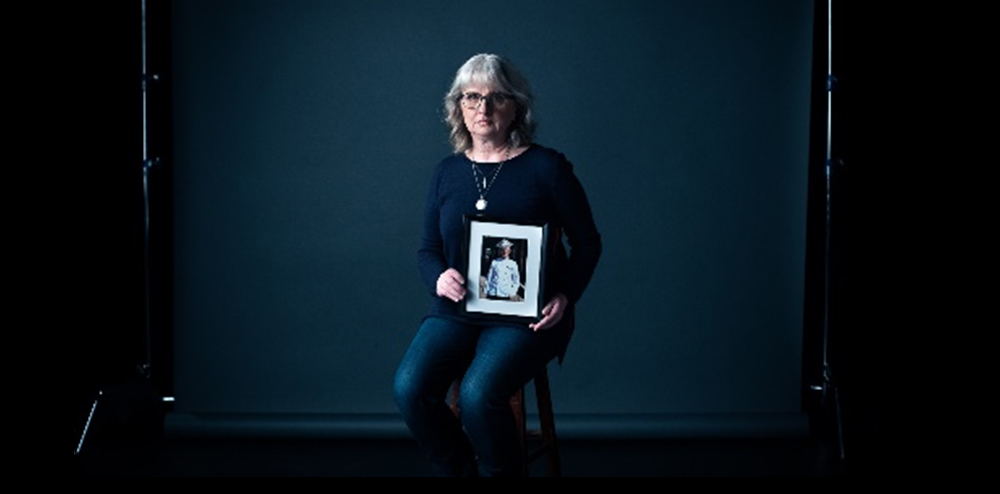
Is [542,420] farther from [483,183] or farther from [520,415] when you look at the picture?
[483,183]

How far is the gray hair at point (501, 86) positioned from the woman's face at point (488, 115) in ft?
0.06

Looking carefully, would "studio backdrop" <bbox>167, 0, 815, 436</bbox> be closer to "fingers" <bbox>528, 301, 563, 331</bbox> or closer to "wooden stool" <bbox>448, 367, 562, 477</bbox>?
"wooden stool" <bbox>448, 367, 562, 477</bbox>

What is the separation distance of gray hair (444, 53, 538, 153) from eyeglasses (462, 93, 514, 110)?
20 millimetres

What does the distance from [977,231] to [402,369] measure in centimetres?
209

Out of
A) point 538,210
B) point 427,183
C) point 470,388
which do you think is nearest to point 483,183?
point 538,210

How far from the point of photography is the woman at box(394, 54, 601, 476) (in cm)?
275

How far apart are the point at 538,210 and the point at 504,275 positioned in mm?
205

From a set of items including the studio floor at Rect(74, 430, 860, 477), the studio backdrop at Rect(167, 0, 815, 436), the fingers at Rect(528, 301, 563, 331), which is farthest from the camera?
the studio backdrop at Rect(167, 0, 815, 436)

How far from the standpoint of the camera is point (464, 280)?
2.91m

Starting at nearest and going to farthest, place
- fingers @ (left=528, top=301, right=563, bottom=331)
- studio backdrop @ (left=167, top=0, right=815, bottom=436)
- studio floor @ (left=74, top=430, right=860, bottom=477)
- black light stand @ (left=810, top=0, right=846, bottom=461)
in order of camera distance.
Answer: fingers @ (left=528, top=301, right=563, bottom=331)
studio floor @ (left=74, top=430, right=860, bottom=477)
black light stand @ (left=810, top=0, right=846, bottom=461)
studio backdrop @ (left=167, top=0, right=815, bottom=436)

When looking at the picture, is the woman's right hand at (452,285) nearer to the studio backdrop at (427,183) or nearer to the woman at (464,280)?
the woman at (464,280)

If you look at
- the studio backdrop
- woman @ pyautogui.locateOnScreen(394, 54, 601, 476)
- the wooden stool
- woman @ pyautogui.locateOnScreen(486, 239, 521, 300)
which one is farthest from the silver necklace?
the studio backdrop

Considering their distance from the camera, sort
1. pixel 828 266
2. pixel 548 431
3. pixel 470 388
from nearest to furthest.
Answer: pixel 470 388, pixel 548 431, pixel 828 266

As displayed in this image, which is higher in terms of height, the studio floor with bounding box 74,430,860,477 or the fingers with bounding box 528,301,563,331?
the fingers with bounding box 528,301,563,331
